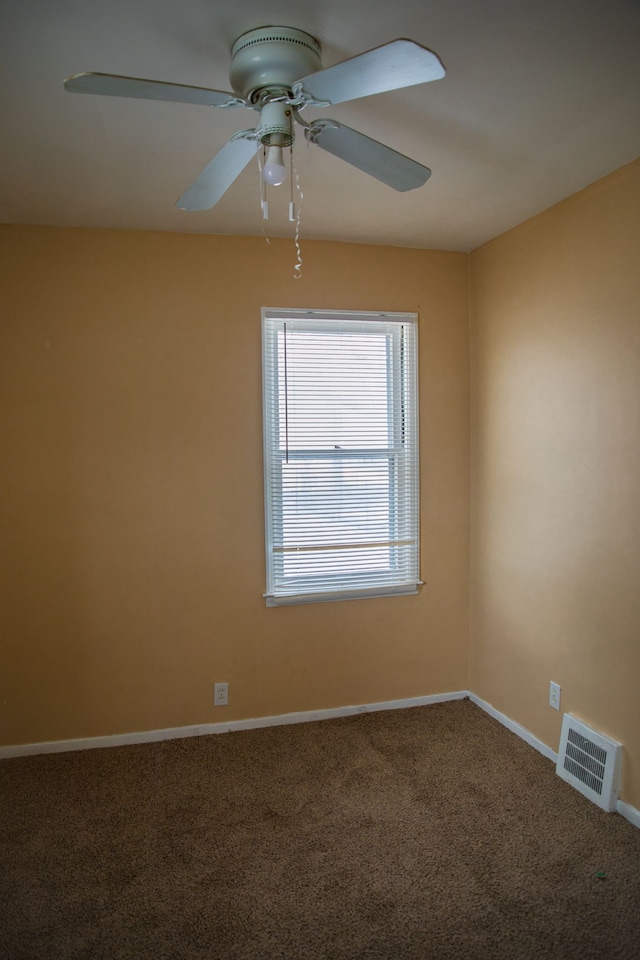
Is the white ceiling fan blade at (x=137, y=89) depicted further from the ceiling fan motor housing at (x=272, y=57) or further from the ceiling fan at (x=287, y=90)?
the ceiling fan motor housing at (x=272, y=57)

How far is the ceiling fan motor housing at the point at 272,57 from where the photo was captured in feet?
4.89

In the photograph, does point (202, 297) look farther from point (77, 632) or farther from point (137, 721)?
point (137, 721)

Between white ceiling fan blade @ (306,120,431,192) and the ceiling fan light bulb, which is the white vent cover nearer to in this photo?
white ceiling fan blade @ (306,120,431,192)

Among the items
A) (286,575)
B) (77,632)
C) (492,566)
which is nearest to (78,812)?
(77,632)

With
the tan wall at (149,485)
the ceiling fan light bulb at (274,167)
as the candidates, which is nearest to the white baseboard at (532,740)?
the tan wall at (149,485)

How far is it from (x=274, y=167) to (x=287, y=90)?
0.19m

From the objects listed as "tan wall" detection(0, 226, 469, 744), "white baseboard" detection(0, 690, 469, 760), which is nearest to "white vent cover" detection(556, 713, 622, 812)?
"white baseboard" detection(0, 690, 469, 760)

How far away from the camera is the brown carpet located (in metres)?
1.77

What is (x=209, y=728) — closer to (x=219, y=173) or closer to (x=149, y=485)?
(x=149, y=485)

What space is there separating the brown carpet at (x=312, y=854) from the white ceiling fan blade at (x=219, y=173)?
2.28 metres

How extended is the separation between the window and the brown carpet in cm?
87

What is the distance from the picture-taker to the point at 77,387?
2.88 m

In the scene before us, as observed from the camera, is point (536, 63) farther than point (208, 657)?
No

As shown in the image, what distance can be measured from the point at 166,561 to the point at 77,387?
0.97 m
